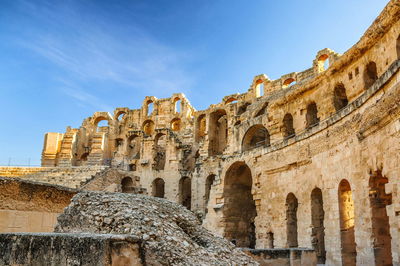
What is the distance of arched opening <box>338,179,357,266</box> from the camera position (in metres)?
11.8

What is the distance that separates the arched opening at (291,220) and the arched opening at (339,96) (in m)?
4.60

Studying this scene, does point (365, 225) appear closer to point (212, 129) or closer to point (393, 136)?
point (393, 136)

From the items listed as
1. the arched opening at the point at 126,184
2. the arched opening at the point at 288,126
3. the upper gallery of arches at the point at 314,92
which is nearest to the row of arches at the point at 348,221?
the upper gallery of arches at the point at 314,92

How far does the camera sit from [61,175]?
2531 cm

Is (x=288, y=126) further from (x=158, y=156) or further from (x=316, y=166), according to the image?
(x=158, y=156)

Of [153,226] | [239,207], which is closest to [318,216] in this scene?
[239,207]

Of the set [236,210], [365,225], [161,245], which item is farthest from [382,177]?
[236,210]

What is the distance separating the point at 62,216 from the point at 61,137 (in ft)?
117

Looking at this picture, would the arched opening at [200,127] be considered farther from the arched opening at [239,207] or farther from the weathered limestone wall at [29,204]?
the weathered limestone wall at [29,204]

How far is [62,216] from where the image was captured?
20.1 ft

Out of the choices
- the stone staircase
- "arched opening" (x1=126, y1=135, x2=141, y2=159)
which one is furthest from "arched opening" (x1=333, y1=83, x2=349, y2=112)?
"arched opening" (x1=126, y1=135, x2=141, y2=159)

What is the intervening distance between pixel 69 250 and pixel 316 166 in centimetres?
1128

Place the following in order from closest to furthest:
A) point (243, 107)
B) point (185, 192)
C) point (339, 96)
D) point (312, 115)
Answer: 1. point (339, 96)
2. point (312, 115)
3. point (185, 192)
4. point (243, 107)

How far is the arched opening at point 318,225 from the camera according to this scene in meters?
13.6
